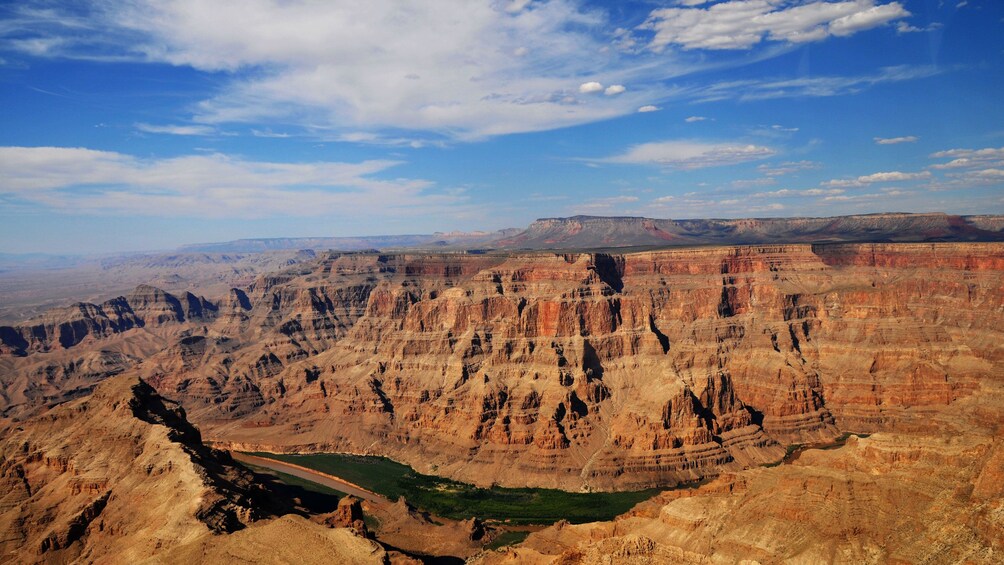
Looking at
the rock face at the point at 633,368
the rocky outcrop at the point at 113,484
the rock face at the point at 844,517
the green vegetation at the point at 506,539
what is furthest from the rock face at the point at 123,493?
the rock face at the point at 633,368

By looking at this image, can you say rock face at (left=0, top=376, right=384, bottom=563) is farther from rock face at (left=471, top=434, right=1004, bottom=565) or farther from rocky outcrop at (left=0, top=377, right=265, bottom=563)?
rock face at (left=471, top=434, right=1004, bottom=565)

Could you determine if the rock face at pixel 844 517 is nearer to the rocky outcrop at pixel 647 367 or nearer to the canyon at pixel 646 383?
the canyon at pixel 646 383

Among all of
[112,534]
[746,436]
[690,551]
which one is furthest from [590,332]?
[112,534]

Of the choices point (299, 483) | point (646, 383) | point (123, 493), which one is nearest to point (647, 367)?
point (646, 383)

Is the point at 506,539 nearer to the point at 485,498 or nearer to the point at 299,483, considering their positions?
the point at 485,498

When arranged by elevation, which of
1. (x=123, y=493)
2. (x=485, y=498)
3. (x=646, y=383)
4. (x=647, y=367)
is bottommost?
(x=485, y=498)
